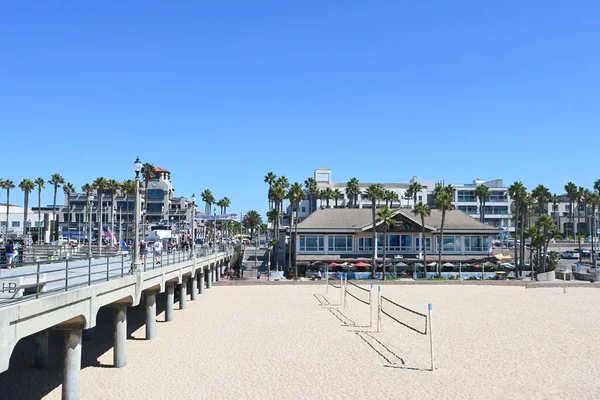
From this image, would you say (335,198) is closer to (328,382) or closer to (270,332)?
(270,332)

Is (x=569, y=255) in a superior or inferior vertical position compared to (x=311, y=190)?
inferior

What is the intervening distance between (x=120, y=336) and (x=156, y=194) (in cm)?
8138

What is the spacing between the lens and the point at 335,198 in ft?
331

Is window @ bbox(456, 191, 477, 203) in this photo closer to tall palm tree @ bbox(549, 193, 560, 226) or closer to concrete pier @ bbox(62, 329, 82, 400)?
tall palm tree @ bbox(549, 193, 560, 226)

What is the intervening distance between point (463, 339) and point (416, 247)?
37.1 metres

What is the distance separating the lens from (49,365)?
19.0m

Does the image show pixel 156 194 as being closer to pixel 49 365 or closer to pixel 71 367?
pixel 49 365

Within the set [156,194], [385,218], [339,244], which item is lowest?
[339,244]

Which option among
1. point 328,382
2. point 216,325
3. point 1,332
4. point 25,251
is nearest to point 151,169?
point 25,251

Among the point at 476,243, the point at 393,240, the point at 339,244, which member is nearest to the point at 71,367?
the point at 339,244

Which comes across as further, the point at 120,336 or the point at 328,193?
the point at 328,193

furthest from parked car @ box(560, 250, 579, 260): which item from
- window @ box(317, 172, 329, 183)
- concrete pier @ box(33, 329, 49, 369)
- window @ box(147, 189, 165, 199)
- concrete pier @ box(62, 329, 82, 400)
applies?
concrete pier @ box(62, 329, 82, 400)

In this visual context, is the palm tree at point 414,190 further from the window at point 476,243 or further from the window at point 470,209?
the window at point 476,243

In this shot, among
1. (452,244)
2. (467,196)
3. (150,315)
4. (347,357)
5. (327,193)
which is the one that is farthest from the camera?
(467,196)
